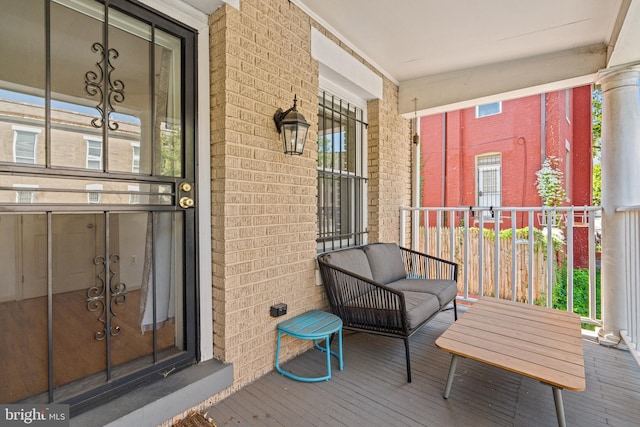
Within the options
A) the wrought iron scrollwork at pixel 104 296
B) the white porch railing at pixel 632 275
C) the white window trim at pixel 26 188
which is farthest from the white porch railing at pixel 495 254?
the white window trim at pixel 26 188

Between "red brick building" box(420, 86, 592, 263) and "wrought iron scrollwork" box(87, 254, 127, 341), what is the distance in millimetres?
7788

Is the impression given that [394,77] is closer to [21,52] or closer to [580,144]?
[21,52]

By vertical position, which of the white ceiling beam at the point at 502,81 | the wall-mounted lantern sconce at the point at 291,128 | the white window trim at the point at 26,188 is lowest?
the white window trim at the point at 26,188

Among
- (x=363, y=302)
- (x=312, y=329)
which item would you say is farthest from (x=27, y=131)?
(x=363, y=302)

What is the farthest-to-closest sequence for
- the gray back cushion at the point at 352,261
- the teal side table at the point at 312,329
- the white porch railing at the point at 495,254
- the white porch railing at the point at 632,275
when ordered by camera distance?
1. the white porch railing at the point at 495,254
2. the gray back cushion at the point at 352,261
3. the white porch railing at the point at 632,275
4. the teal side table at the point at 312,329

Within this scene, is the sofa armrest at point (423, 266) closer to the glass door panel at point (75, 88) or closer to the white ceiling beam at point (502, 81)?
the white ceiling beam at point (502, 81)

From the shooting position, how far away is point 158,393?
1.72m

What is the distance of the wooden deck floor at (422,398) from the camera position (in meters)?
1.84

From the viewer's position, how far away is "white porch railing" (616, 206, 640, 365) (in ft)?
8.48

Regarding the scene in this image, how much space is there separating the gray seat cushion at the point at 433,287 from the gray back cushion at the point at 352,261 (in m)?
0.36

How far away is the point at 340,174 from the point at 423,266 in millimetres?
1533

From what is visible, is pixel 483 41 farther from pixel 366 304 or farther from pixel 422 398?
pixel 422 398

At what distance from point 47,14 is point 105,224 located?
1.08 metres

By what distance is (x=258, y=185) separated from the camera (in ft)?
7.47
